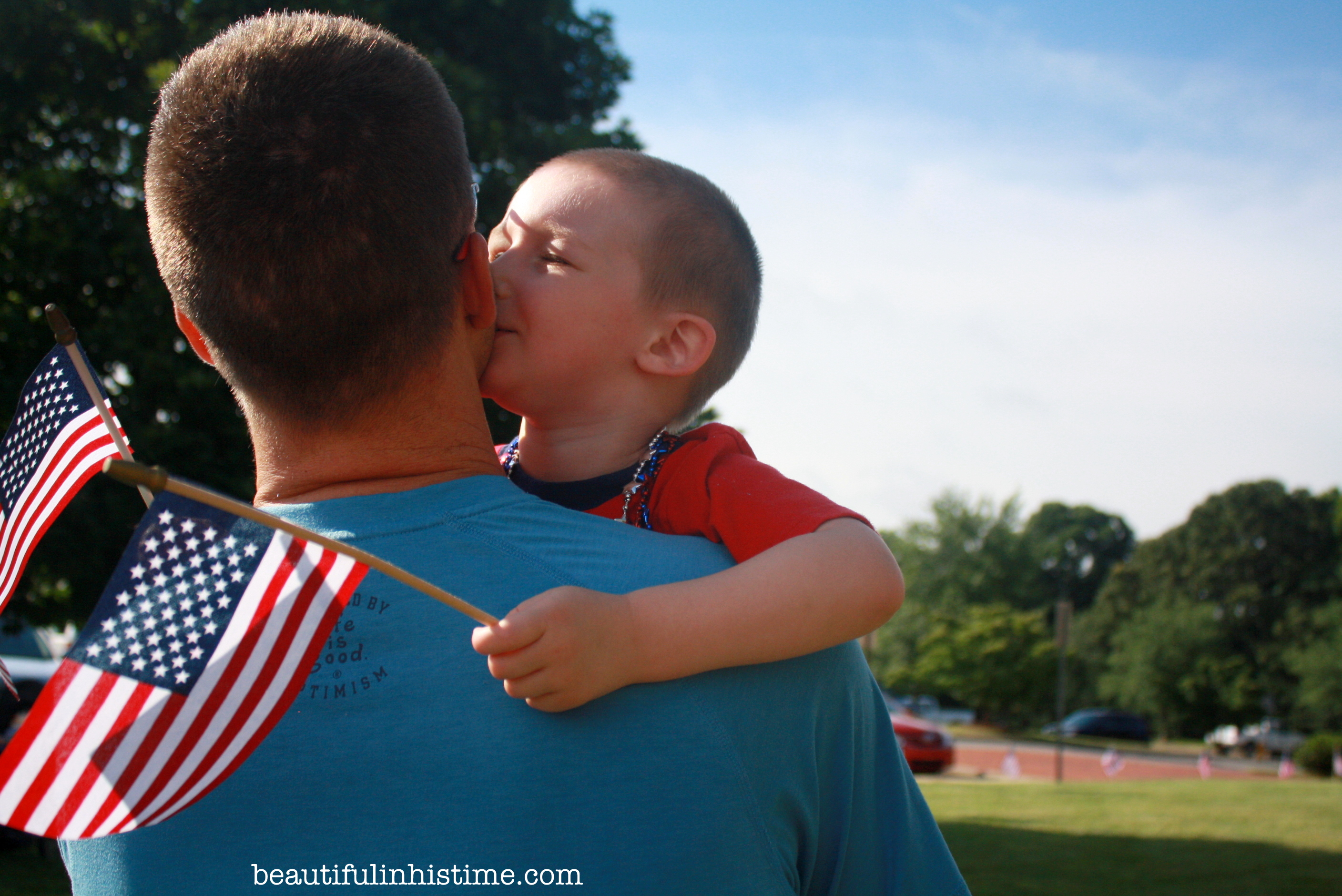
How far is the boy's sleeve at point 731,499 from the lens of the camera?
5.80 feet

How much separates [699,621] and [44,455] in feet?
4.00

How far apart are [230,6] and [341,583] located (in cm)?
1036

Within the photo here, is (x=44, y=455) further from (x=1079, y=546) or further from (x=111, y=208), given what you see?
(x=1079, y=546)

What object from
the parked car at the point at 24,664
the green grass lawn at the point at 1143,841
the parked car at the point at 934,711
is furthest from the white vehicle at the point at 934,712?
the parked car at the point at 24,664

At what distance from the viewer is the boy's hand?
1257 mm

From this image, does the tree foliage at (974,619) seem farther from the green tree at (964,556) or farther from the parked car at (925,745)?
the parked car at (925,745)

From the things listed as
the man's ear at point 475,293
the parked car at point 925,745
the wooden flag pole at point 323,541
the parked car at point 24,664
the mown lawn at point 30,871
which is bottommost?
the parked car at point 925,745

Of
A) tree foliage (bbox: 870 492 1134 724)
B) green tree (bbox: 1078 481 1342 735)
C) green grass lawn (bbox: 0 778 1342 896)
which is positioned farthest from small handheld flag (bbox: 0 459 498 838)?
green tree (bbox: 1078 481 1342 735)

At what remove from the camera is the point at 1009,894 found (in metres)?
7.87

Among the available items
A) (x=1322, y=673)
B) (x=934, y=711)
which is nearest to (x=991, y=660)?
(x=934, y=711)

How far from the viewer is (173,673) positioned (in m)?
1.23

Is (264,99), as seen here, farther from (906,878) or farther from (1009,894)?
(1009,894)

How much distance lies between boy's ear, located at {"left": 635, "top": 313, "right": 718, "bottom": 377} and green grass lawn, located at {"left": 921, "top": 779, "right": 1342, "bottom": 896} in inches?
267

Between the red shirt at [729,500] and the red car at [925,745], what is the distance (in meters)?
22.0
